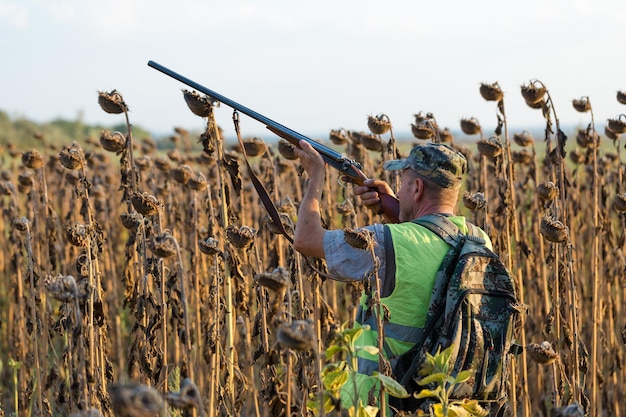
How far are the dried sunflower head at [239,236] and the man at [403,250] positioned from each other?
25 centimetres

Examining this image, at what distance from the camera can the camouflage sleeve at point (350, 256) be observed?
2.67 m

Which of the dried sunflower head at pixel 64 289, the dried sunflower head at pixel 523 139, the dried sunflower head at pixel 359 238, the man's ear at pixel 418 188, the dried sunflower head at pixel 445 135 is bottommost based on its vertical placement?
the dried sunflower head at pixel 64 289

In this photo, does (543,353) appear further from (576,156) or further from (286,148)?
(576,156)

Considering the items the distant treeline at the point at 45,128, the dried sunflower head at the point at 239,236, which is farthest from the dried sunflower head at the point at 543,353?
the distant treeline at the point at 45,128

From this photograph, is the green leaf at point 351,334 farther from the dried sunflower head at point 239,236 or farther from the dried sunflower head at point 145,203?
the dried sunflower head at point 145,203

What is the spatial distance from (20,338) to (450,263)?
3.21 metres

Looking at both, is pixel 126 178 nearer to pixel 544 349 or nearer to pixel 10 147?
pixel 544 349

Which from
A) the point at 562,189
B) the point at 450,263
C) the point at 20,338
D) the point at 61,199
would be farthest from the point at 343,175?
the point at 61,199

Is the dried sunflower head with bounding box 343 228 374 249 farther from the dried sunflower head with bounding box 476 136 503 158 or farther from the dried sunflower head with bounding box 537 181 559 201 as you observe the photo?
the dried sunflower head with bounding box 476 136 503 158

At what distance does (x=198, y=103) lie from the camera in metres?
3.13

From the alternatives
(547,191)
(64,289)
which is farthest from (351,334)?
(547,191)

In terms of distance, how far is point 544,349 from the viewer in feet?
9.13

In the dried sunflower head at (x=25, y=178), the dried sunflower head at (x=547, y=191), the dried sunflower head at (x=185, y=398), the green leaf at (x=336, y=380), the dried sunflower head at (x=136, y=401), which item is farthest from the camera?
the dried sunflower head at (x=25, y=178)

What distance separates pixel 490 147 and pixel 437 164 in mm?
1274
